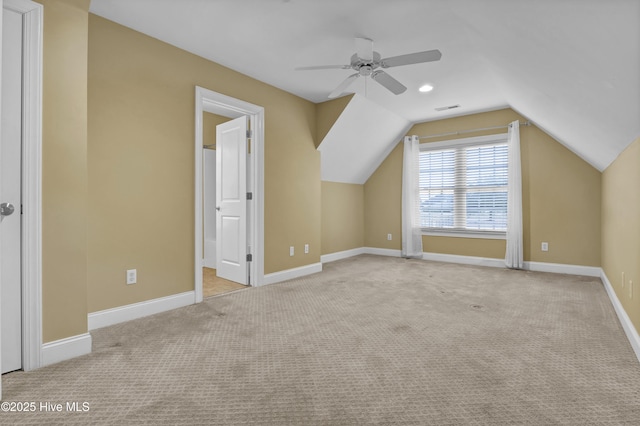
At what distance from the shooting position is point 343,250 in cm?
587

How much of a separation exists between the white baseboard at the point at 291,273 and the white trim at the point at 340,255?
0.64 m

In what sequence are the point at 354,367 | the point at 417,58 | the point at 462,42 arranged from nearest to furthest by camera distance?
the point at 354,367, the point at 417,58, the point at 462,42

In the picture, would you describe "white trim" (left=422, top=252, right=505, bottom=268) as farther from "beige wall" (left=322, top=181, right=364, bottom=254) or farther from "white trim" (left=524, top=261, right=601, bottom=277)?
"beige wall" (left=322, top=181, right=364, bottom=254)

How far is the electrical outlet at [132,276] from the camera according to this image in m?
2.67

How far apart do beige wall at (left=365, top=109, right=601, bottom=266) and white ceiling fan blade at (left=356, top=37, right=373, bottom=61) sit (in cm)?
319

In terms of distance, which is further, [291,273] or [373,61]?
[291,273]

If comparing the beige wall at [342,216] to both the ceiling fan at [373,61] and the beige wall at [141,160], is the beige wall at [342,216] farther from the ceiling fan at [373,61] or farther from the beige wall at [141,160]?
the ceiling fan at [373,61]

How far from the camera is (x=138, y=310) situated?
2.71m

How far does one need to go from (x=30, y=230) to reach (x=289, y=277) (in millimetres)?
2766

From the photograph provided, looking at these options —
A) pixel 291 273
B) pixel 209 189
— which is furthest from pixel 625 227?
pixel 209 189

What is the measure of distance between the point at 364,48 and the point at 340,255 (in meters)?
3.76

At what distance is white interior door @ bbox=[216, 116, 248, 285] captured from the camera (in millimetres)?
3875

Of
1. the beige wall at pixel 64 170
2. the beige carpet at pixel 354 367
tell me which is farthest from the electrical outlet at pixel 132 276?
the beige wall at pixel 64 170

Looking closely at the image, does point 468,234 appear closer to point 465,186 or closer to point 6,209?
point 465,186
